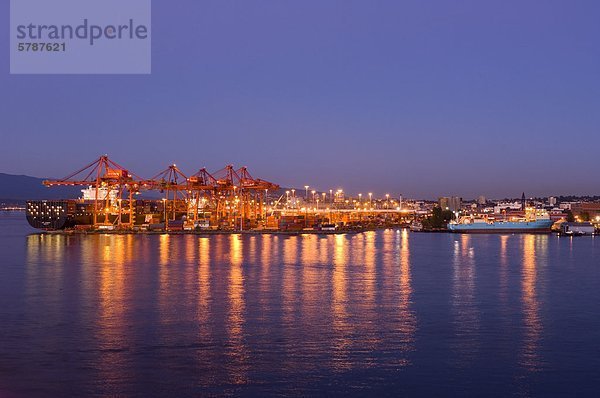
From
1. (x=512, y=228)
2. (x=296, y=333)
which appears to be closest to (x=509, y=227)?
(x=512, y=228)

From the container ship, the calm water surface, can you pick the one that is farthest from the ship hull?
the calm water surface

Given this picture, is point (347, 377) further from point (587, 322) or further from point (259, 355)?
point (587, 322)

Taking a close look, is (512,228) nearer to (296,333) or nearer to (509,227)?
(509,227)

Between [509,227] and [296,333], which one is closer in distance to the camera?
[296,333]

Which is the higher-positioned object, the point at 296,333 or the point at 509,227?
the point at 509,227

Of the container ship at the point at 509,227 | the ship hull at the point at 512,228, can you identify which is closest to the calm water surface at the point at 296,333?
the ship hull at the point at 512,228

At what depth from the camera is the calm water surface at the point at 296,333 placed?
6070 millimetres

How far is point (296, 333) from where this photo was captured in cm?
815

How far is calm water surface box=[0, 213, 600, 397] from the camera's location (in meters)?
6.07

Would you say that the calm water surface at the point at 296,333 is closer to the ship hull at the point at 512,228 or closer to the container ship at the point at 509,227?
the ship hull at the point at 512,228

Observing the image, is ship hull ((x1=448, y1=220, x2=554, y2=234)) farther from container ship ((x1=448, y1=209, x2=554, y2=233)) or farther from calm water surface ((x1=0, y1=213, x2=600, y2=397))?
calm water surface ((x1=0, y1=213, x2=600, y2=397))

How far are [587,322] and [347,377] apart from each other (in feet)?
14.5

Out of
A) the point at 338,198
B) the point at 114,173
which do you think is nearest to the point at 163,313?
the point at 114,173

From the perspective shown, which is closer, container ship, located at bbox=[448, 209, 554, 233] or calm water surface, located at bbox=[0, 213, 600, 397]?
calm water surface, located at bbox=[0, 213, 600, 397]
